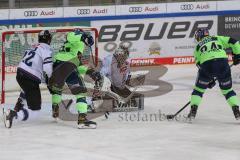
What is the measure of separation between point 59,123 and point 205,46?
2.30 metres

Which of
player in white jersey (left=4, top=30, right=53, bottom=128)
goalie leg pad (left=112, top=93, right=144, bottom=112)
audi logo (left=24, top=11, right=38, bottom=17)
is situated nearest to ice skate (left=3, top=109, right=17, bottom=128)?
player in white jersey (left=4, top=30, right=53, bottom=128)

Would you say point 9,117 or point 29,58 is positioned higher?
point 29,58

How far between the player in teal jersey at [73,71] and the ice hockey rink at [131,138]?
304 mm

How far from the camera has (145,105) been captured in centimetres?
927

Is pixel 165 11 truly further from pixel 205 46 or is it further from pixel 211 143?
pixel 211 143

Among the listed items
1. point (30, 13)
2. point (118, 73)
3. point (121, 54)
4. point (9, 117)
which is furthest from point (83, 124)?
point (30, 13)

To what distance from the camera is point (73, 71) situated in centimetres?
750

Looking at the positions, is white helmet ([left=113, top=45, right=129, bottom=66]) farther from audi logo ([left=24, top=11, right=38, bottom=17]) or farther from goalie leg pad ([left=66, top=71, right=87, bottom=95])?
audi logo ([left=24, top=11, right=38, bottom=17])

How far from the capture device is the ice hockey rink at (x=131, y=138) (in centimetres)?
580

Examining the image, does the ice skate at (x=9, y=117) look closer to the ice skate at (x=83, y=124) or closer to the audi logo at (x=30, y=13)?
the ice skate at (x=83, y=124)

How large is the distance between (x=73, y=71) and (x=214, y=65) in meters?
1.91

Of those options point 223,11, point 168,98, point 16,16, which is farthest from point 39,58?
point 223,11

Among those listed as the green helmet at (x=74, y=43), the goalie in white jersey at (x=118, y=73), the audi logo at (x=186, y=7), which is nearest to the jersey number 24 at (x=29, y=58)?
the green helmet at (x=74, y=43)

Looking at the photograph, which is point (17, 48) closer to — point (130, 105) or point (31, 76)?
point (130, 105)
